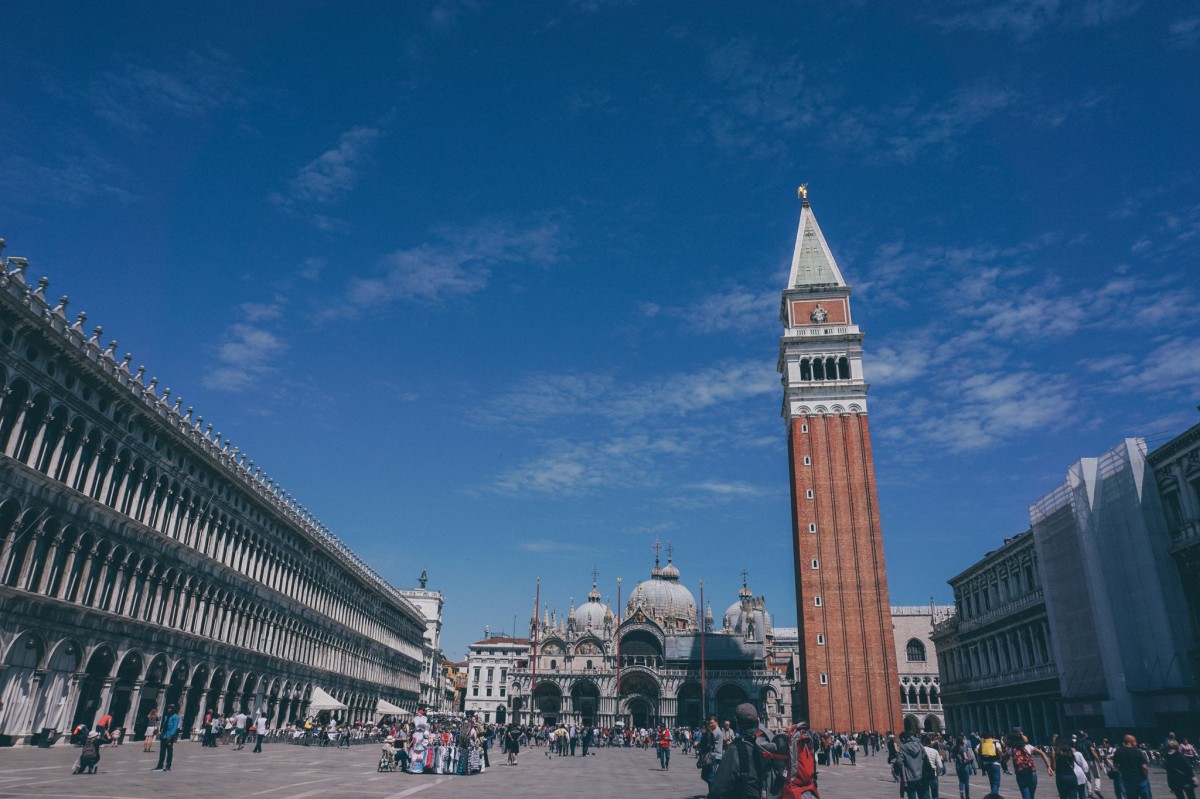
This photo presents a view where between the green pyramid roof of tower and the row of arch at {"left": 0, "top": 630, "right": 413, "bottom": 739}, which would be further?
the green pyramid roof of tower

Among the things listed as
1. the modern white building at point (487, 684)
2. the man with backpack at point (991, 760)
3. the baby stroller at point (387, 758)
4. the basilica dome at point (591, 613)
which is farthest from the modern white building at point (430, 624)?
the man with backpack at point (991, 760)

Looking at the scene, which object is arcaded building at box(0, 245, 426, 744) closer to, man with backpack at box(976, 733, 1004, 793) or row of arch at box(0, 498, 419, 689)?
row of arch at box(0, 498, 419, 689)

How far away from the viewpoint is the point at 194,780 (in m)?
17.0

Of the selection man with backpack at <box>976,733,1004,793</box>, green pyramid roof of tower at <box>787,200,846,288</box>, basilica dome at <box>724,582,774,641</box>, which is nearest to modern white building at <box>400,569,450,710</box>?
basilica dome at <box>724,582,774,641</box>

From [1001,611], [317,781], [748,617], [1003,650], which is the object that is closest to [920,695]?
[748,617]

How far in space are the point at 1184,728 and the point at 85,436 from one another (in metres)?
40.9

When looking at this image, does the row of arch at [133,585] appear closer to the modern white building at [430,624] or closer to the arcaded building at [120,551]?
the arcaded building at [120,551]

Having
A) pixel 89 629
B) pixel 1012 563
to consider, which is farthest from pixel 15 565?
pixel 1012 563

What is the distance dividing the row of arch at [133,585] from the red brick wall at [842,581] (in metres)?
36.2

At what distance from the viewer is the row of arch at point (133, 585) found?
2317 cm

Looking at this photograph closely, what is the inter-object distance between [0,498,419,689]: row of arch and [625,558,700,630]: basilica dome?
164 feet

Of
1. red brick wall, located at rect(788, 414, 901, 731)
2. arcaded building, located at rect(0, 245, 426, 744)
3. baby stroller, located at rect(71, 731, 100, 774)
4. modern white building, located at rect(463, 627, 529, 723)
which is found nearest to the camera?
baby stroller, located at rect(71, 731, 100, 774)

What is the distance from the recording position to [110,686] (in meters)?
27.7

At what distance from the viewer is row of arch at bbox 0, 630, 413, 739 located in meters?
23.4
